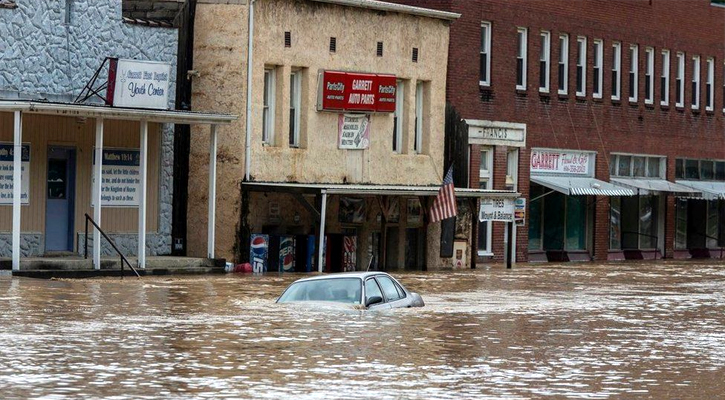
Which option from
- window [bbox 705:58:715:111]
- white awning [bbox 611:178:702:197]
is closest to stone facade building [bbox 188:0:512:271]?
white awning [bbox 611:178:702:197]

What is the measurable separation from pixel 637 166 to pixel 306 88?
66.7 ft

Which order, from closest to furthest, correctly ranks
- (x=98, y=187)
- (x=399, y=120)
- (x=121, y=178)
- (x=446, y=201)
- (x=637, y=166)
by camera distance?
(x=98, y=187) < (x=121, y=178) < (x=446, y=201) < (x=399, y=120) < (x=637, y=166)

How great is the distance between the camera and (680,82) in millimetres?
61688

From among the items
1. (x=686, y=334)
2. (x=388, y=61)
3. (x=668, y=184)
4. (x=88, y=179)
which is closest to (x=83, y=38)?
(x=88, y=179)

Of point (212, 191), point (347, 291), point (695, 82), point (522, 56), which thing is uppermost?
point (695, 82)

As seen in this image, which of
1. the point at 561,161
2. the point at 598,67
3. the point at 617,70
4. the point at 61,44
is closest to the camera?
the point at 61,44

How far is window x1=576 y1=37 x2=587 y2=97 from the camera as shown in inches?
2175

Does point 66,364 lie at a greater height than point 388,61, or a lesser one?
lesser

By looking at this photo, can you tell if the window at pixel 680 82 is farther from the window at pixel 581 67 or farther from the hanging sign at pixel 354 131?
the hanging sign at pixel 354 131

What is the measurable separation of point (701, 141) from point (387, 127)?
860 inches

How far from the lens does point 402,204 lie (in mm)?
44719

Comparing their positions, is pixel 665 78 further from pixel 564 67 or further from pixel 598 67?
pixel 564 67

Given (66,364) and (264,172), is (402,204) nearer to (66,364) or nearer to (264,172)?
(264,172)

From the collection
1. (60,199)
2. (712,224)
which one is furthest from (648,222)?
(60,199)
